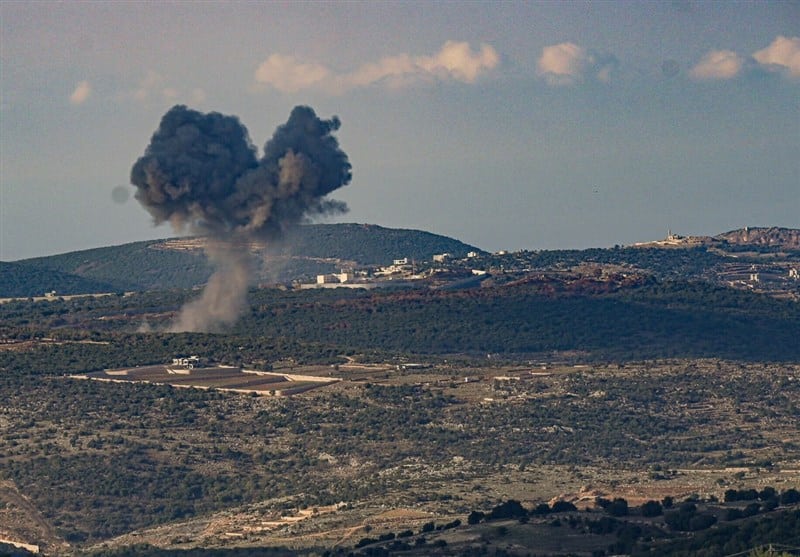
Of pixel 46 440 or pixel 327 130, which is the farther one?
pixel 327 130

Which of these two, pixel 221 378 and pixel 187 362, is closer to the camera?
pixel 221 378

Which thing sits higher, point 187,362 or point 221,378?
point 187,362

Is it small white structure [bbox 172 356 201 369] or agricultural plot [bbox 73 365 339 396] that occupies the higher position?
small white structure [bbox 172 356 201 369]

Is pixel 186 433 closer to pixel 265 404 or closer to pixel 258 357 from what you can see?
pixel 265 404

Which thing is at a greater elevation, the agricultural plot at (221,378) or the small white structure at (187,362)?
the small white structure at (187,362)

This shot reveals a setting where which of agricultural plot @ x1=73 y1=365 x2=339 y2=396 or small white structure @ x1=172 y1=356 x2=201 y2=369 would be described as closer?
agricultural plot @ x1=73 y1=365 x2=339 y2=396

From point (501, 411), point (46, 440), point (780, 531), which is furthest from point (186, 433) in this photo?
point (780, 531)

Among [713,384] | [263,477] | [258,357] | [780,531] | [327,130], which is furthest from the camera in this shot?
[327,130]

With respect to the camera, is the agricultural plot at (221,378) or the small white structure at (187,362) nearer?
the agricultural plot at (221,378)
